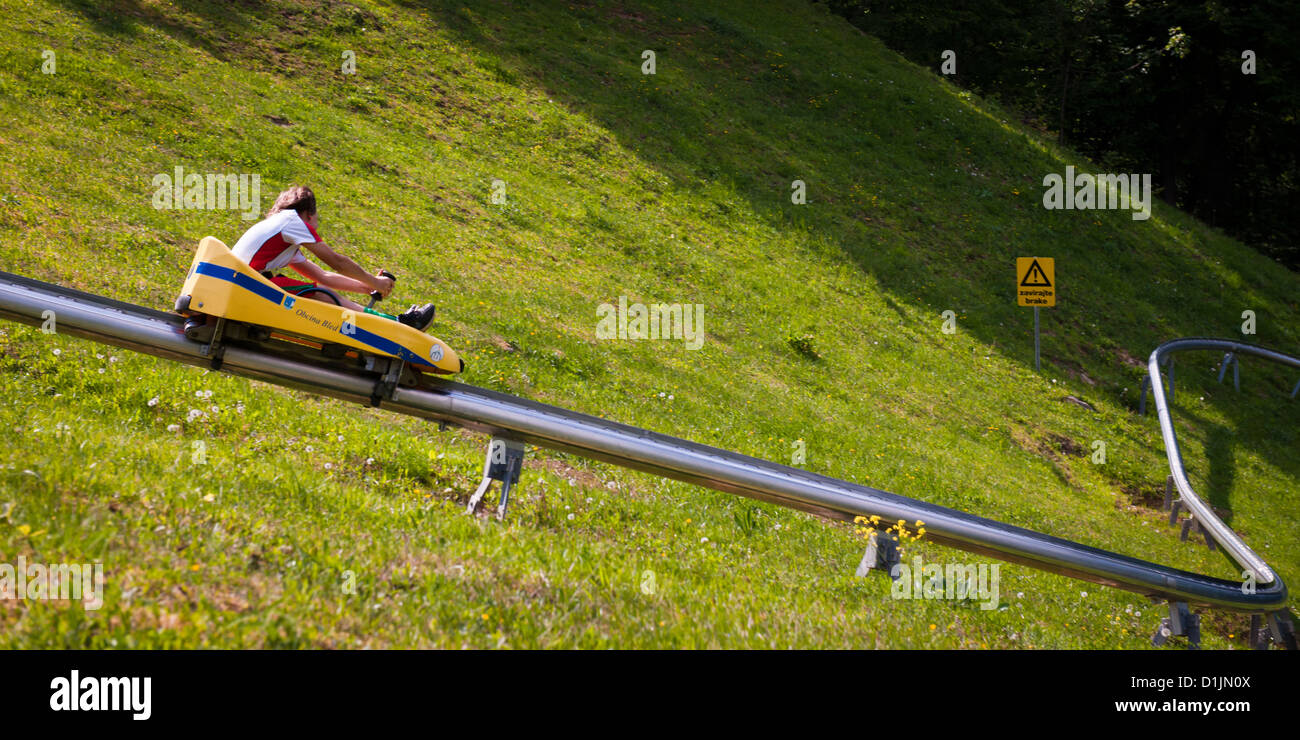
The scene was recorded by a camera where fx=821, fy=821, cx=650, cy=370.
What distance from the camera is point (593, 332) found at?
15562 mm

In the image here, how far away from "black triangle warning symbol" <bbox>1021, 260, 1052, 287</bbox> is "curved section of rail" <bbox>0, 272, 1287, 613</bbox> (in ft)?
44.7

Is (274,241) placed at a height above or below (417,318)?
above

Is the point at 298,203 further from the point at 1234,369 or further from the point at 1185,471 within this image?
the point at 1234,369

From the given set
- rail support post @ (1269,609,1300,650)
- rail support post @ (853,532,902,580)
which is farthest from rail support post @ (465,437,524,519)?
rail support post @ (1269,609,1300,650)

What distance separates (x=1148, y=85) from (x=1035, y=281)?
2417 centimetres

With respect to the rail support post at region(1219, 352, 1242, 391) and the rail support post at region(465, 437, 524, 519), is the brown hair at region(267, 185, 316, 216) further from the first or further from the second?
the rail support post at region(1219, 352, 1242, 391)

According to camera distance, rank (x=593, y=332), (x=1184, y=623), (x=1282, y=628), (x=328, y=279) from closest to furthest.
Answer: (x=328, y=279)
(x=1184, y=623)
(x=1282, y=628)
(x=593, y=332)

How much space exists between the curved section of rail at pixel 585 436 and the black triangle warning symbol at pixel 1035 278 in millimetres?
13637

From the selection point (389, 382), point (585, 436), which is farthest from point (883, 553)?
point (389, 382)

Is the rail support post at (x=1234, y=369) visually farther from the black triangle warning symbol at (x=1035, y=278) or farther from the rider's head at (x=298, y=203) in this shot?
the rider's head at (x=298, y=203)
